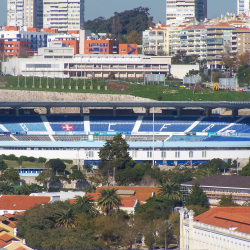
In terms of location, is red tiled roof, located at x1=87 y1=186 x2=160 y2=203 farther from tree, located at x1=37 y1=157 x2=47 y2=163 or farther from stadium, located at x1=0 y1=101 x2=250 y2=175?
tree, located at x1=37 y1=157 x2=47 y2=163

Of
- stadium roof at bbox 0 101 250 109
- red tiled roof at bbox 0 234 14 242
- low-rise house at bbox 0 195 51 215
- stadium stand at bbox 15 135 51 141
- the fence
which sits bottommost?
red tiled roof at bbox 0 234 14 242

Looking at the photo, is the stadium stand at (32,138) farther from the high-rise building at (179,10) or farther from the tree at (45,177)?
the high-rise building at (179,10)

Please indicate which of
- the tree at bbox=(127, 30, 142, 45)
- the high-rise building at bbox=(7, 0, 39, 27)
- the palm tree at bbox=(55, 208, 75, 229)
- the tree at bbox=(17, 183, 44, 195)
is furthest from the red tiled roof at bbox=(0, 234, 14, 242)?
the high-rise building at bbox=(7, 0, 39, 27)

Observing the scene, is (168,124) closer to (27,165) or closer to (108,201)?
(27,165)

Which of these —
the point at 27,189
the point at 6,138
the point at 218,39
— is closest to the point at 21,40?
the point at 218,39

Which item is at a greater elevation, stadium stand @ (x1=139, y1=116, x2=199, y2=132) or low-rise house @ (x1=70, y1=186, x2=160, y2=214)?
stadium stand @ (x1=139, y1=116, x2=199, y2=132)

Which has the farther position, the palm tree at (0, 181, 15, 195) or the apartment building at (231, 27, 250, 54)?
the apartment building at (231, 27, 250, 54)
